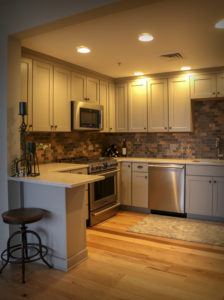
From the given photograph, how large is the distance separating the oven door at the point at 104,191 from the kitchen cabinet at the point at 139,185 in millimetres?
334

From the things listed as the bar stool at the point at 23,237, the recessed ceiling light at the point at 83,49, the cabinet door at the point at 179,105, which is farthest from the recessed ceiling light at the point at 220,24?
the bar stool at the point at 23,237

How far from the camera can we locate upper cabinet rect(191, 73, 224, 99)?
14.5ft

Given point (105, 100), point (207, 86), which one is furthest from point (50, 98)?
point (207, 86)

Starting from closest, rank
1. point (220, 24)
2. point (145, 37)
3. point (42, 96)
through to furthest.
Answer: point (220, 24)
point (145, 37)
point (42, 96)

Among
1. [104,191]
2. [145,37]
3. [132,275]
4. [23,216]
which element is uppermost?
[145,37]

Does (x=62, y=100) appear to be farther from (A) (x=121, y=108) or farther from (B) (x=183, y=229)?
(B) (x=183, y=229)

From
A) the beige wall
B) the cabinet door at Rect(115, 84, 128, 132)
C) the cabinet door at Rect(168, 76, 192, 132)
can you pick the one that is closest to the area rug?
the cabinet door at Rect(168, 76, 192, 132)

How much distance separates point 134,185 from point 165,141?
1.05 m

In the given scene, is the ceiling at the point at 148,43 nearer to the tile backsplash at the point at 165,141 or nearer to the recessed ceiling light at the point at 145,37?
the recessed ceiling light at the point at 145,37

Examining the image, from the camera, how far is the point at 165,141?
519 centimetres

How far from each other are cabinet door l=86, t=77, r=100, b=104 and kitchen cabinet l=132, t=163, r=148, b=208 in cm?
127

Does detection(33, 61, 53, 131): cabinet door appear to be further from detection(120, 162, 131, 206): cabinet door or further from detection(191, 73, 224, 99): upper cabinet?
detection(191, 73, 224, 99): upper cabinet

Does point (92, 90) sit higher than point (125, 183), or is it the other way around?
point (92, 90)

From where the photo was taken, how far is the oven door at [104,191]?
402 cm
